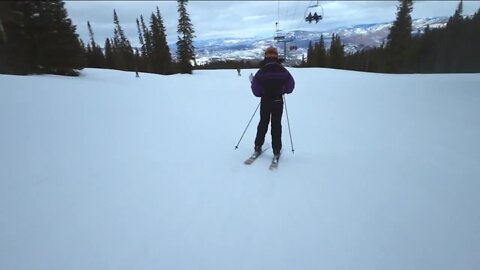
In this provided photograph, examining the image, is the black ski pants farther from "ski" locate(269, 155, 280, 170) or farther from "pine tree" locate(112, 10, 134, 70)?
"pine tree" locate(112, 10, 134, 70)

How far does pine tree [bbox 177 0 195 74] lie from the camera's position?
35.1 m

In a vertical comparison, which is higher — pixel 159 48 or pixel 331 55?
pixel 159 48

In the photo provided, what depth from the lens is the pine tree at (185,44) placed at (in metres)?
35.1

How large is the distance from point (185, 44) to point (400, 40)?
31.6 metres

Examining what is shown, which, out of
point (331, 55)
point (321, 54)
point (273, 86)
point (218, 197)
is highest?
point (321, 54)

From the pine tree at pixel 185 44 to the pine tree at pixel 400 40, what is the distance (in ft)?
97.2

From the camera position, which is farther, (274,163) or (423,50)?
(423,50)

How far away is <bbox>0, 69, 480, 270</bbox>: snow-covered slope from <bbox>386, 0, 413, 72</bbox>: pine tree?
3666 cm

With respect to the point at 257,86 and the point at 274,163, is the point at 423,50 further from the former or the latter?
the point at 274,163

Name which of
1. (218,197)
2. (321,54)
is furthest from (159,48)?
(218,197)

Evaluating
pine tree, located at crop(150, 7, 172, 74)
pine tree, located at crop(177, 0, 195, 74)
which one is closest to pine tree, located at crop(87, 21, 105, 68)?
pine tree, located at crop(150, 7, 172, 74)

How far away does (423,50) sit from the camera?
48.9 m

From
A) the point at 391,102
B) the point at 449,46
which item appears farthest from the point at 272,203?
the point at 449,46

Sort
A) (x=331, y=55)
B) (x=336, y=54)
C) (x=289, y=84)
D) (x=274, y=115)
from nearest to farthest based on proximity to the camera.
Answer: (x=289, y=84), (x=274, y=115), (x=336, y=54), (x=331, y=55)
